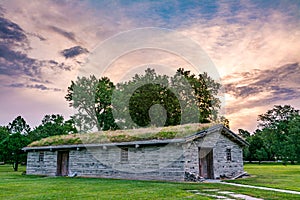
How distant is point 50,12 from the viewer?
1608 centimetres

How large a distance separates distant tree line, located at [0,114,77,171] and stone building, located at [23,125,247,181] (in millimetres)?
6735

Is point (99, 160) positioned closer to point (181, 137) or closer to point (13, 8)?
point (181, 137)

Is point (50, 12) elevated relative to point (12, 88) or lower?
elevated

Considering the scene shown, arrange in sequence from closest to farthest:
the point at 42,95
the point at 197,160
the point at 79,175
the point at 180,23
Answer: the point at 197,160 < the point at 180,23 < the point at 79,175 < the point at 42,95

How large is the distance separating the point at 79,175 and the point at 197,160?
27.5ft

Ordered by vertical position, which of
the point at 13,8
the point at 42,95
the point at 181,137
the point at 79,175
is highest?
the point at 13,8

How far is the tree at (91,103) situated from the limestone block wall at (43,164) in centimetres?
1718

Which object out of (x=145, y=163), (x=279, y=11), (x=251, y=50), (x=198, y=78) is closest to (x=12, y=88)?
(x=145, y=163)

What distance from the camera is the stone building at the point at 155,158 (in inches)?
622

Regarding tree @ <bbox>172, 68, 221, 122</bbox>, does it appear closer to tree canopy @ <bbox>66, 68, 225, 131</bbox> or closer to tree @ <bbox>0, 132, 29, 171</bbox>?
tree canopy @ <bbox>66, 68, 225, 131</bbox>

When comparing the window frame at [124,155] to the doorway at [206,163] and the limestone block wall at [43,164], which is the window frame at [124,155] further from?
the limestone block wall at [43,164]

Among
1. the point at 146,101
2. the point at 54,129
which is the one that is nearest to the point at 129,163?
the point at 146,101

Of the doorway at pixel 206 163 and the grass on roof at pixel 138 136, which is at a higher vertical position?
the grass on roof at pixel 138 136

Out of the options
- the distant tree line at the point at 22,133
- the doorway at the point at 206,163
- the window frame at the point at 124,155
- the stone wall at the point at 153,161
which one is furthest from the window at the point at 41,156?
the doorway at the point at 206,163
